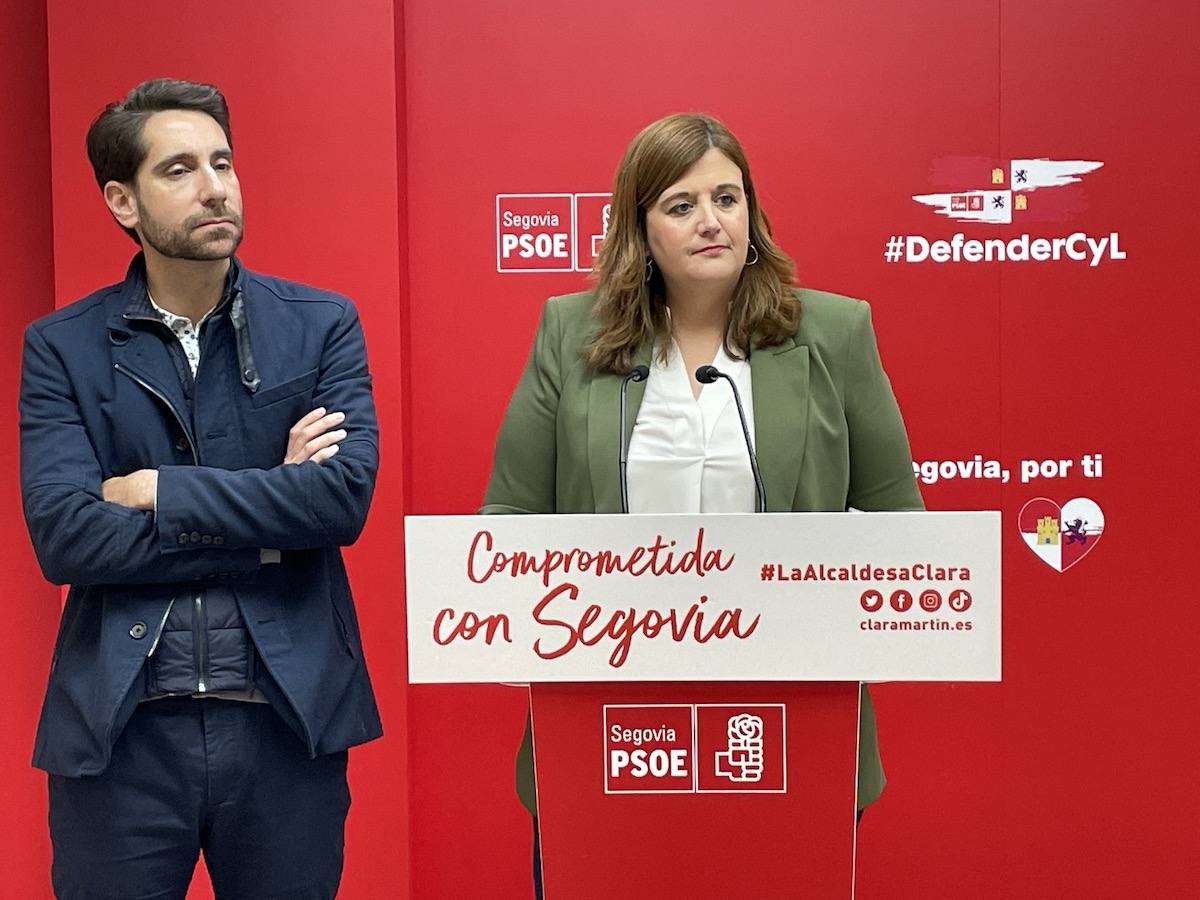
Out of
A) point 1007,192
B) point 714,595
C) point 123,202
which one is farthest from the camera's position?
point 1007,192

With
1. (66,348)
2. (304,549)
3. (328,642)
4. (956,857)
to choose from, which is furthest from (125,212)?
(956,857)

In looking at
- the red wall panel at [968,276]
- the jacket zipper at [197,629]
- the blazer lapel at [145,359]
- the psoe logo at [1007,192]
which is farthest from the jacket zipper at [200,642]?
the psoe logo at [1007,192]

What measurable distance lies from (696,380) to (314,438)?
649mm

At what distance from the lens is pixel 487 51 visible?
3459mm

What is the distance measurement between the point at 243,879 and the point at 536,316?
168 cm

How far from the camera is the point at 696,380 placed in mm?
2244

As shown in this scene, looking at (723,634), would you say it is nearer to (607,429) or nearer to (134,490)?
(607,429)

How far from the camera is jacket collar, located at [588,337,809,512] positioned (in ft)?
7.14

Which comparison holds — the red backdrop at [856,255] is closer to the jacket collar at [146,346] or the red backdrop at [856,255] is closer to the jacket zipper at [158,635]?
the jacket collar at [146,346]

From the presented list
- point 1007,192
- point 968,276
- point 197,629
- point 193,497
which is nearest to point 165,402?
point 193,497

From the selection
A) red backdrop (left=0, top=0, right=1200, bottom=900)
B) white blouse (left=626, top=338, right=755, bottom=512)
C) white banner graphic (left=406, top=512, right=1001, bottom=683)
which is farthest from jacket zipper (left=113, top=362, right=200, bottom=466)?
red backdrop (left=0, top=0, right=1200, bottom=900)

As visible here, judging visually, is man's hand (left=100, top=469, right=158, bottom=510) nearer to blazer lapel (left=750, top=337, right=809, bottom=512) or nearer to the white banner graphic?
the white banner graphic

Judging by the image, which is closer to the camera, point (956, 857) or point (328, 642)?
point (328, 642)

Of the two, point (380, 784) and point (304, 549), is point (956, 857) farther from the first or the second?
point (304, 549)
